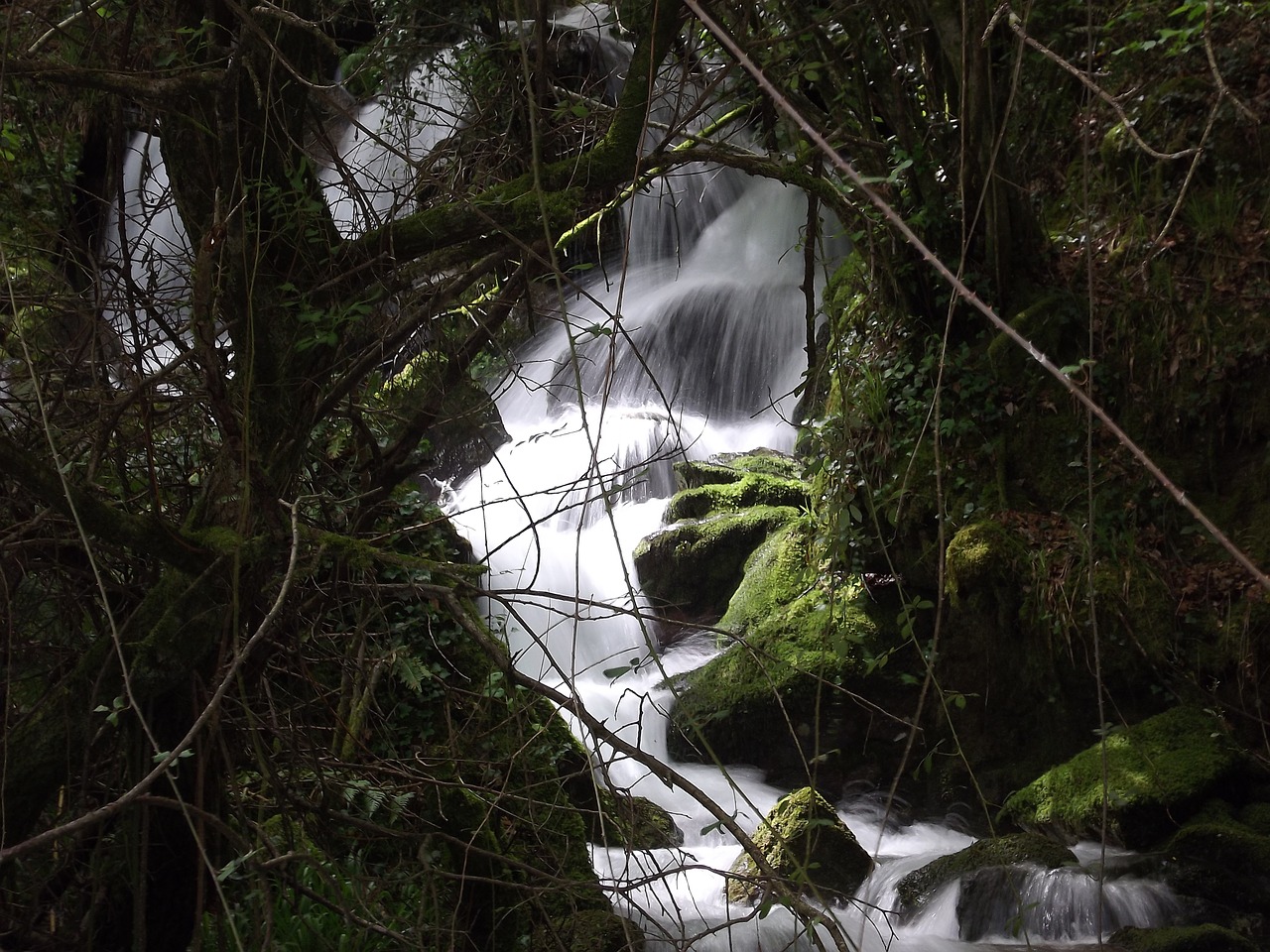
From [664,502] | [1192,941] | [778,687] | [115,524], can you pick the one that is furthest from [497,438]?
[115,524]

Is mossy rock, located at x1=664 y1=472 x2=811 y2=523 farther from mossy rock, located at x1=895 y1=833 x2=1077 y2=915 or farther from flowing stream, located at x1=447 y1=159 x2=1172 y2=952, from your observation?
mossy rock, located at x1=895 y1=833 x2=1077 y2=915

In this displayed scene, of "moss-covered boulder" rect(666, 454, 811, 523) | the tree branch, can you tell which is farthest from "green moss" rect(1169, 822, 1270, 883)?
the tree branch

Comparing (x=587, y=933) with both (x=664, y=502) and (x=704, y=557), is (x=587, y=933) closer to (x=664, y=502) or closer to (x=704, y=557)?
(x=704, y=557)

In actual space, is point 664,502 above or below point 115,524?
above

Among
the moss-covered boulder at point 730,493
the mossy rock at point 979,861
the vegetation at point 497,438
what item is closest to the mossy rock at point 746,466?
the moss-covered boulder at point 730,493

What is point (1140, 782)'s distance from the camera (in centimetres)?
500

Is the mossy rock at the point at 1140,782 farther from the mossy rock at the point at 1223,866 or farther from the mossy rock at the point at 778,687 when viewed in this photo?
the mossy rock at the point at 778,687

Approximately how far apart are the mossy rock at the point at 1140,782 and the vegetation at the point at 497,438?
2 cm

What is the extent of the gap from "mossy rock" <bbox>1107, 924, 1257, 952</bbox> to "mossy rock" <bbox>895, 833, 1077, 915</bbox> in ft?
1.77

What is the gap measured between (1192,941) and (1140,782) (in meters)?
1.01

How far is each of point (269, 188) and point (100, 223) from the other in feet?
4.26

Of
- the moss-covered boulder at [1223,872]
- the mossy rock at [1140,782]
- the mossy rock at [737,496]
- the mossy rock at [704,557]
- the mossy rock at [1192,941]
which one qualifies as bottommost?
the mossy rock at [1192,941]

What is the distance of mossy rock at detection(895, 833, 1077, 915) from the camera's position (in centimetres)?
475

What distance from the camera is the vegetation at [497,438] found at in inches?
87.2
